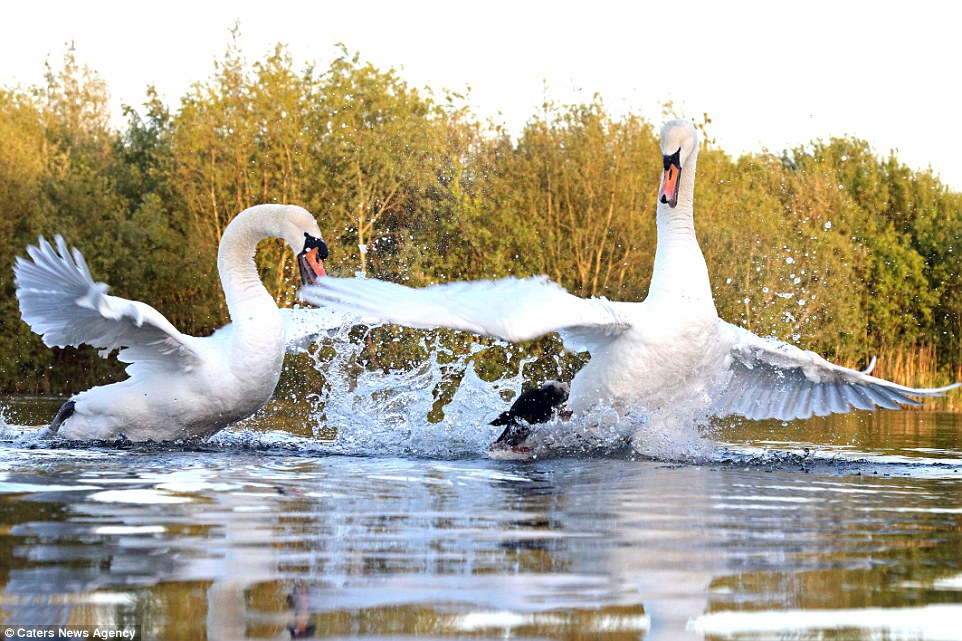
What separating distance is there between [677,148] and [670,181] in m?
0.42

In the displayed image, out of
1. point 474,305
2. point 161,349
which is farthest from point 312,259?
point 474,305

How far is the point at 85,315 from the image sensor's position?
9578mm

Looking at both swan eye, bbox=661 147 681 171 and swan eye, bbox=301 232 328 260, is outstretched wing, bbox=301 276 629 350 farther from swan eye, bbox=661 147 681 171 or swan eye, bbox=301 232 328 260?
swan eye, bbox=301 232 328 260

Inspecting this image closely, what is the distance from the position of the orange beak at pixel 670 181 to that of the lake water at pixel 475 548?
1890mm

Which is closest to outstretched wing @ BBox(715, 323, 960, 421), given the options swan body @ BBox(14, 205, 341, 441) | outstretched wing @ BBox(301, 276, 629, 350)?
outstretched wing @ BBox(301, 276, 629, 350)

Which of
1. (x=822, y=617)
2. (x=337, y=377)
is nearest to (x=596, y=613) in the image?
(x=822, y=617)

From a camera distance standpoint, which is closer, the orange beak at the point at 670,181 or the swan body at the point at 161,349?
the swan body at the point at 161,349

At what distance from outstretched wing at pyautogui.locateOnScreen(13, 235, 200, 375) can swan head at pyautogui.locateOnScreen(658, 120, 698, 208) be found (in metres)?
3.66

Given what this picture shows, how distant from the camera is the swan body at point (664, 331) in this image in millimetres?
7520

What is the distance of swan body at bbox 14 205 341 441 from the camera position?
30.8 feet

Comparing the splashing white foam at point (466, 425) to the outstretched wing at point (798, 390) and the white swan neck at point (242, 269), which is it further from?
the white swan neck at point (242, 269)

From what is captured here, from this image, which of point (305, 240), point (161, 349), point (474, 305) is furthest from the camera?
point (305, 240)

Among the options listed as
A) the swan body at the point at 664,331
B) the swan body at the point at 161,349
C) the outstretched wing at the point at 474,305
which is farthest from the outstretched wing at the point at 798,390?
the swan body at the point at 161,349

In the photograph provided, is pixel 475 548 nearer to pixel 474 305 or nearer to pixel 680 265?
pixel 474 305
